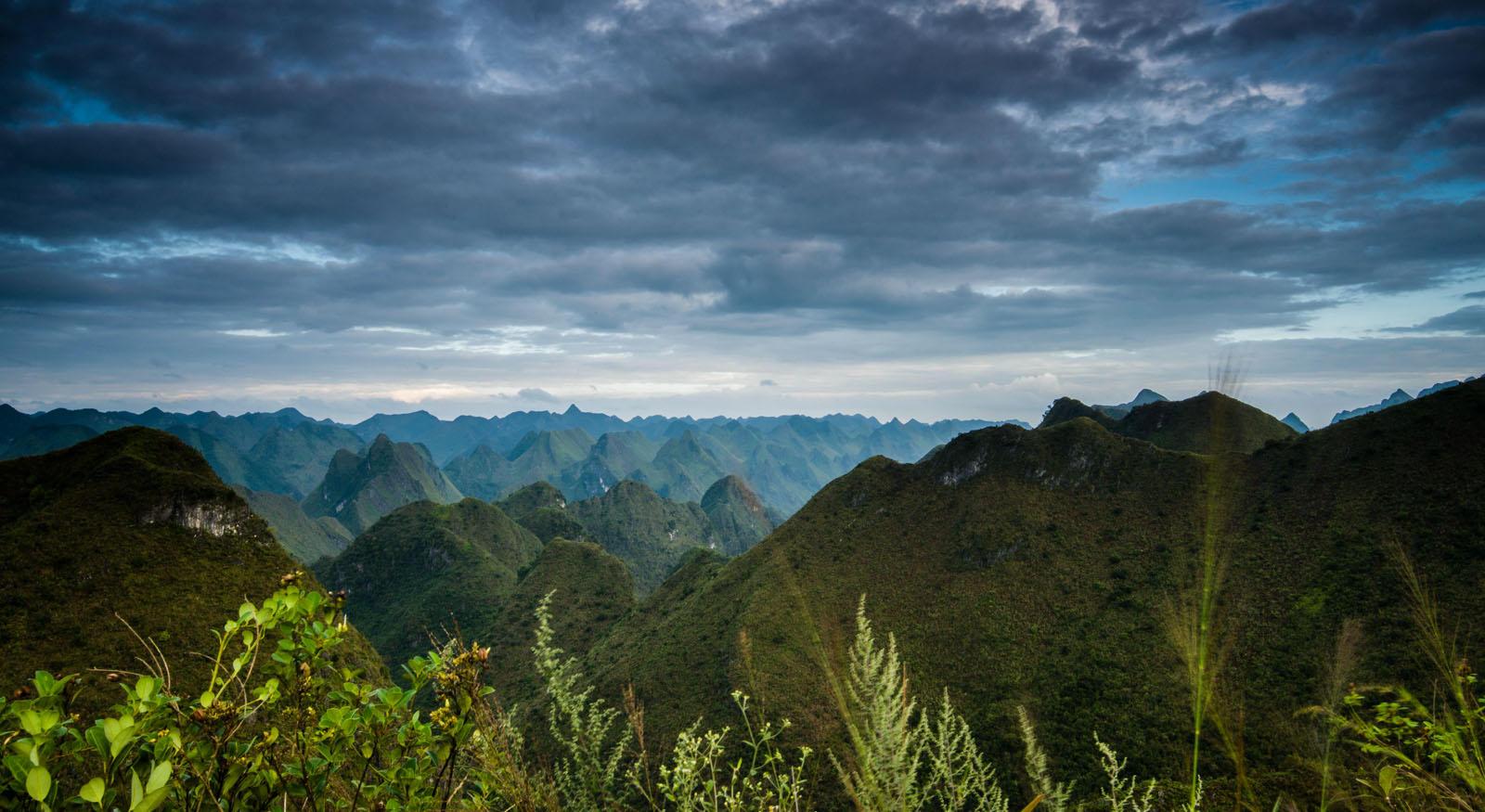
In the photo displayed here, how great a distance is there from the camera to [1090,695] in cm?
5497

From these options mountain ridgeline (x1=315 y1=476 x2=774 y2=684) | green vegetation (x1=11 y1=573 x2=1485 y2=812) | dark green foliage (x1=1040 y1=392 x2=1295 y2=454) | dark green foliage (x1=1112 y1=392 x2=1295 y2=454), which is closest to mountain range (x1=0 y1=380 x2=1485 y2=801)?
mountain ridgeline (x1=315 y1=476 x2=774 y2=684)

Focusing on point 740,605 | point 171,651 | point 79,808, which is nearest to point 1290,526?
point 740,605

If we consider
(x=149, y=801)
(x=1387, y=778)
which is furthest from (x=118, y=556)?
(x=1387, y=778)

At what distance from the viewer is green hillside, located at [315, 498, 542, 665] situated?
5300 inches

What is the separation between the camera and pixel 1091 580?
233 ft

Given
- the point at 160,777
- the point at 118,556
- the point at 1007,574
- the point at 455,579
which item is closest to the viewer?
the point at 160,777

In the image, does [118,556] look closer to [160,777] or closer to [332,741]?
[332,741]

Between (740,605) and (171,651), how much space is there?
57.4 metres

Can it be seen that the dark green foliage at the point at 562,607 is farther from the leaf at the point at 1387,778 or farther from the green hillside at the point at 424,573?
the leaf at the point at 1387,778

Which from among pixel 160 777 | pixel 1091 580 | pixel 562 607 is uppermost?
pixel 160 777

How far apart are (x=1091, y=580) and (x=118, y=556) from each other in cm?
9861

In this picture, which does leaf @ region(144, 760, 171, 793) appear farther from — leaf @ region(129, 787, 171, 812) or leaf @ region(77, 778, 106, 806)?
leaf @ region(77, 778, 106, 806)

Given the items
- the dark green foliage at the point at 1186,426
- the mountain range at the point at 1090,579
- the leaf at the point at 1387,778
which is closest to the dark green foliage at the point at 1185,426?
the dark green foliage at the point at 1186,426

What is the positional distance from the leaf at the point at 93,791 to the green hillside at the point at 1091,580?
34372 mm
